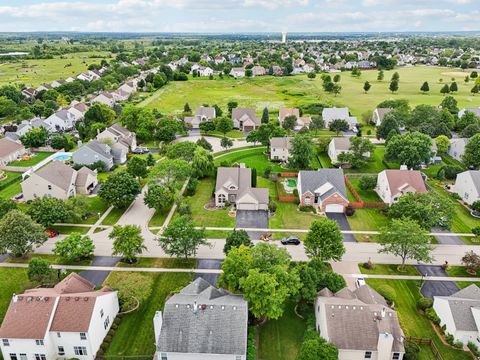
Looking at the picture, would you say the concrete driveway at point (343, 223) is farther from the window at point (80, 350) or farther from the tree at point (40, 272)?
the tree at point (40, 272)

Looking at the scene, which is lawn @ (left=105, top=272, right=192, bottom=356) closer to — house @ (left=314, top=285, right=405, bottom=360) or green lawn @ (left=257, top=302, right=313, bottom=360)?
green lawn @ (left=257, top=302, right=313, bottom=360)

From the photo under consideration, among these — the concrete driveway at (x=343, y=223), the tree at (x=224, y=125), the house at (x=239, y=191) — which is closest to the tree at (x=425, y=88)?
the tree at (x=224, y=125)

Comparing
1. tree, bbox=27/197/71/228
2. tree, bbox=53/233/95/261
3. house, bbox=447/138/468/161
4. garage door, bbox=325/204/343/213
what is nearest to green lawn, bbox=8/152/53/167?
tree, bbox=27/197/71/228

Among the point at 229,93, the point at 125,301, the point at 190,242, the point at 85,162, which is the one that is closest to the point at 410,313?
the point at 190,242

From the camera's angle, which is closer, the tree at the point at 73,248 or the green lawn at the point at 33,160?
the tree at the point at 73,248

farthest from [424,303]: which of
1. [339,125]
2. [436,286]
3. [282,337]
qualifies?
[339,125]

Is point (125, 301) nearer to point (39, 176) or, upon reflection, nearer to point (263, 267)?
point (263, 267)

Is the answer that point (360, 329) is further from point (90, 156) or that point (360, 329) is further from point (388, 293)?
point (90, 156)
